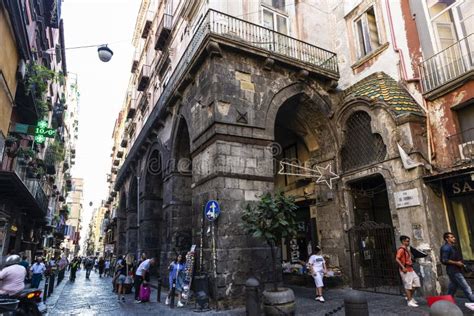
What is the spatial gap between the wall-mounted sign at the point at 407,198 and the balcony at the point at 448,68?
2803 millimetres

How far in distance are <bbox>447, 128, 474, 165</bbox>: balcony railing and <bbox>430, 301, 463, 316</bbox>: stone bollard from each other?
607 centimetres

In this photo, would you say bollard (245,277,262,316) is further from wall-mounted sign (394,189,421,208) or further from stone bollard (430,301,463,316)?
wall-mounted sign (394,189,421,208)

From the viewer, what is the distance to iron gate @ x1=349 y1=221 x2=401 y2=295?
9.51m

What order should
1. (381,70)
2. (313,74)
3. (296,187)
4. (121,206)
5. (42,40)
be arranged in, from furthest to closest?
(121,206) → (42,40) → (296,187) → (313,74) → (381,70)

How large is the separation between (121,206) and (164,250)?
14718 mm

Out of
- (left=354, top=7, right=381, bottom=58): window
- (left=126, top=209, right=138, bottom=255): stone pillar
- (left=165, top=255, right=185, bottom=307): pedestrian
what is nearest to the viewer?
(left=165, top=255, right=185, bottom=307): pedestrian

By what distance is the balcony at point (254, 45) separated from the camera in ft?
31.7

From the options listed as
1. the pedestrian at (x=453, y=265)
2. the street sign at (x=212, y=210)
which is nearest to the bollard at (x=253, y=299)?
the street sign at (x=212, y=210)

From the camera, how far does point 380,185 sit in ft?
34.6

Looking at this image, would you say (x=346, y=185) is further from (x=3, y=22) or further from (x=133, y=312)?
(x=3, y=22)

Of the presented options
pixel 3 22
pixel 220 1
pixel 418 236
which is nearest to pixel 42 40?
pixel 3 22

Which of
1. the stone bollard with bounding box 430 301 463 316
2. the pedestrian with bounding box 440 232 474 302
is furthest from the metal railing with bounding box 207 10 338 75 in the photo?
the stone bollard with bounding box 430 301 463 316

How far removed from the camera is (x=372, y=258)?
9883 mm

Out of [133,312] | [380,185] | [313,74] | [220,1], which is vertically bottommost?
[133,312]
